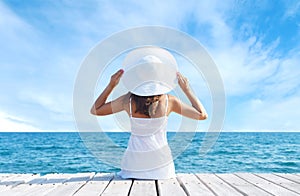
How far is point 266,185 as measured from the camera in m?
2.75

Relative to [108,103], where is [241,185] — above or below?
below

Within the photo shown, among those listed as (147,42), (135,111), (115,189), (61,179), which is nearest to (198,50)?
(147,42)

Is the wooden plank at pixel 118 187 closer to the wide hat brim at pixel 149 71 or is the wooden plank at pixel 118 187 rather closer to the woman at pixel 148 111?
the woman at pixel 148 111

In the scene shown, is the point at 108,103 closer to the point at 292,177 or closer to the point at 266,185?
the point at 266,185

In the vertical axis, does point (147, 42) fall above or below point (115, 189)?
above

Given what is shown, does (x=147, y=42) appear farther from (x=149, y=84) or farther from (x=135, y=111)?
(x=135, y=111)

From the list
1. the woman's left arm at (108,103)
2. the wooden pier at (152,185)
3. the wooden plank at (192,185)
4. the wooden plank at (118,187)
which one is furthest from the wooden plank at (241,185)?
the woman's left arm at (108,103)

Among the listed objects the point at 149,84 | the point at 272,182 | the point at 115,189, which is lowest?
the point at 115,189

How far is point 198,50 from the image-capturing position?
3002 mm

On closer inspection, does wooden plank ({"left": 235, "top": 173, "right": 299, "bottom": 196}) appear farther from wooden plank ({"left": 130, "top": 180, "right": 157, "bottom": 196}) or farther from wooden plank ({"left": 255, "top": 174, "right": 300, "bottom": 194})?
wooden plank ({"left": 130, "top": 180, "right": 157, "bottom": 196})

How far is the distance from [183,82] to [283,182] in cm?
136

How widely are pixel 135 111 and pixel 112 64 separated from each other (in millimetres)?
537

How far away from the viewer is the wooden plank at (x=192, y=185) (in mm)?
2409

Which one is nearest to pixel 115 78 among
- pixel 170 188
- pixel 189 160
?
pixel 170 188
